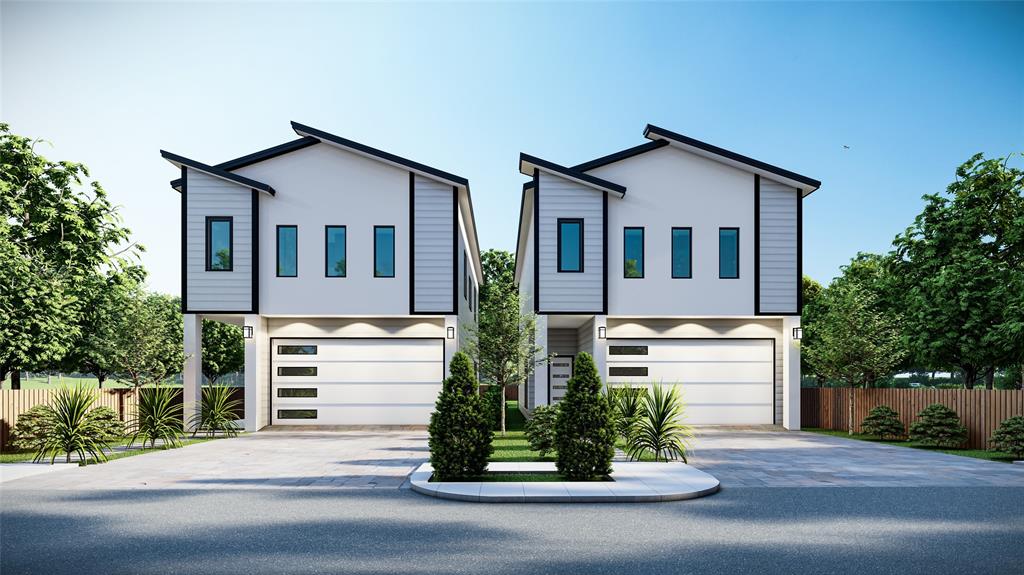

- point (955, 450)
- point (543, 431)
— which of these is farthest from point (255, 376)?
point (955, 450)

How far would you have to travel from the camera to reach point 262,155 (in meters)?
23.2

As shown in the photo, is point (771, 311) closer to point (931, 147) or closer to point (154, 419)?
point (931, 147)

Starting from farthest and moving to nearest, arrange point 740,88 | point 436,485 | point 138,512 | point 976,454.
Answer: point 740,88, point 976,454, point 436,485, point 138,512

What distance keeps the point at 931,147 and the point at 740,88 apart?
13974 millimetres

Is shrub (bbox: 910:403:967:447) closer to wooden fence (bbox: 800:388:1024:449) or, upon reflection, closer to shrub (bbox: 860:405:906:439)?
wooden fence (bbox: 800:388:1024:449)

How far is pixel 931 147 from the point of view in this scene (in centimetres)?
3059

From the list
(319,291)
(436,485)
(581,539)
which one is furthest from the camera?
(319,291)

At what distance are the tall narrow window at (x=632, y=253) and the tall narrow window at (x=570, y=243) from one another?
4.79 feet

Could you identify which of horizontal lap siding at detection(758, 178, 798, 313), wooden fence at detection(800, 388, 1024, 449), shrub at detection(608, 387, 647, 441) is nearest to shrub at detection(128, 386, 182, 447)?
shrub at detection(608, 387, 647, 441)

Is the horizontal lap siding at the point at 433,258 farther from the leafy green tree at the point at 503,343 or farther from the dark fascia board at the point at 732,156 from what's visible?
the dark fascia board at the point at 732,156

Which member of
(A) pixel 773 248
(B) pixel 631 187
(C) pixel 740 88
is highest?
(C) pixel 740 88

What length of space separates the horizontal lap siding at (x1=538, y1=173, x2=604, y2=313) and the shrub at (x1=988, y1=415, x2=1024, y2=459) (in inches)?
427

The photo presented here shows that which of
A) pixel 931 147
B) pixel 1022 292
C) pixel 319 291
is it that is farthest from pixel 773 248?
pixel 319 291

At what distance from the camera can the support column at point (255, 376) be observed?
2259cm
